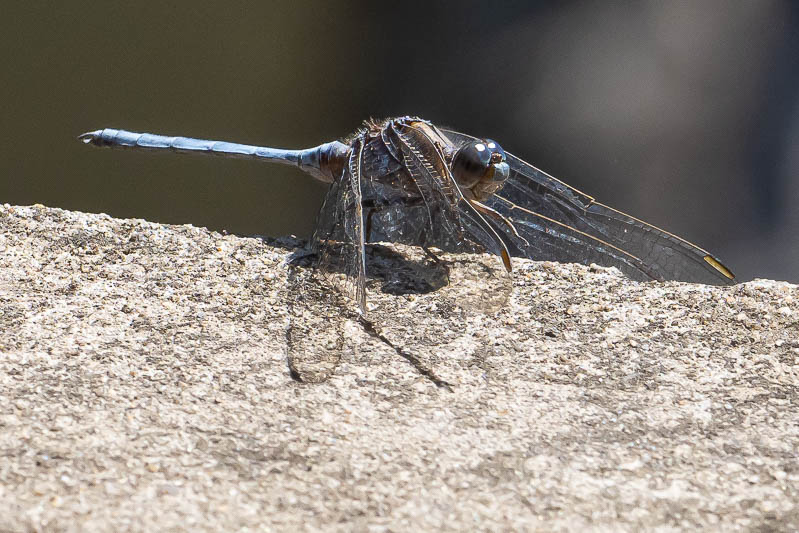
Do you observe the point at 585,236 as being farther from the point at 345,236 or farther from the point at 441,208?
the point at 345,236

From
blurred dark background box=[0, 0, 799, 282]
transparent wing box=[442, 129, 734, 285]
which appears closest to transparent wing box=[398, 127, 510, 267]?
transparent wing box=[442, 129, 734, 285]

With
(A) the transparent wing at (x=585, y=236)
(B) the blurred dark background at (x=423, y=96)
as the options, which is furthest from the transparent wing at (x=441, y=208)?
(B) the blurred dark background at (x=423, y=96)

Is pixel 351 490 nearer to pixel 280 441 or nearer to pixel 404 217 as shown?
pixel 280 441

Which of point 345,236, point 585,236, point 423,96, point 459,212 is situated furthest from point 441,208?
point 423,96

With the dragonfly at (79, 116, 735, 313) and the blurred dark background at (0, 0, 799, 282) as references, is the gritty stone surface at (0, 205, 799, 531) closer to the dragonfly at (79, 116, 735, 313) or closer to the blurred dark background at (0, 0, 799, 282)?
the dragonfly at (79, 116, 735, 313)

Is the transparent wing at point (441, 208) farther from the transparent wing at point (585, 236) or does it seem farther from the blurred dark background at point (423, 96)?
the blurred dark background at point (423, 96)

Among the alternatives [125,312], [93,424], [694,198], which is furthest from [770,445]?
[694,198]
